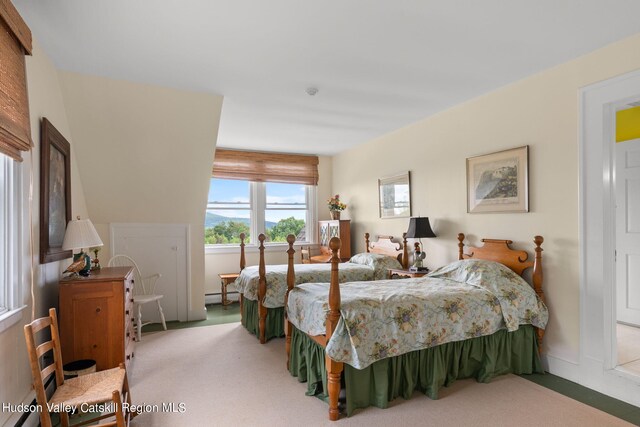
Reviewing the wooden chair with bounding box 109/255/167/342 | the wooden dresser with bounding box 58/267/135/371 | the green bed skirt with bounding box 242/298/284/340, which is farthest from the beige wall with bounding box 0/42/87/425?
the green bed skirt with bounding box 242/298/284/340

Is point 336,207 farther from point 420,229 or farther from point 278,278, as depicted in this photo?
point 278,278

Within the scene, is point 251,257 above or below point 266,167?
below

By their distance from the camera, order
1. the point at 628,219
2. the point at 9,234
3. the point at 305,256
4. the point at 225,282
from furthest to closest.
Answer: the point at 305,256 → the point at 225,282 → the point at 628,219 → the point at 9,234

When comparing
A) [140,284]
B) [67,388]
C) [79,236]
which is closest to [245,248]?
[140,284]

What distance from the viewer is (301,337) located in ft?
10.1

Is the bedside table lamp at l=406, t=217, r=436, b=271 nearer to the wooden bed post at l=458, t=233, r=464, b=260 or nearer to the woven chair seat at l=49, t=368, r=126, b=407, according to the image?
the wooden bed post at l=458, t=233, r=464, b=260

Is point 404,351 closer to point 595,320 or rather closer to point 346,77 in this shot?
point 595,320

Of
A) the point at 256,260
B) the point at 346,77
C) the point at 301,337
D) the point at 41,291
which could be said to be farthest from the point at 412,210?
the point at 41,291

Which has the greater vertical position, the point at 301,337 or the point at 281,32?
the point at 281,32

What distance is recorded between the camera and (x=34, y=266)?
8.30 feet

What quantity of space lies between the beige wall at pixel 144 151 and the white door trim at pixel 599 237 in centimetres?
331

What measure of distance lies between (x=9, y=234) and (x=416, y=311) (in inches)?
106

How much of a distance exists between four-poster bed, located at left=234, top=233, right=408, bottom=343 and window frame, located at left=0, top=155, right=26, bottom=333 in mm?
1970

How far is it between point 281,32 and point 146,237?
3.23 metres
